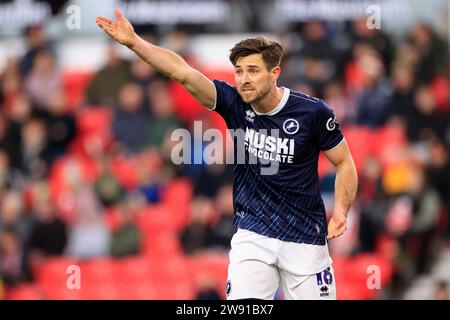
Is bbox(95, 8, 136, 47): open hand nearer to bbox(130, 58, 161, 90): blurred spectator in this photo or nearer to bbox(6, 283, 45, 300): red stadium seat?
bbox(6, 283, 45, 300): red stadium seat

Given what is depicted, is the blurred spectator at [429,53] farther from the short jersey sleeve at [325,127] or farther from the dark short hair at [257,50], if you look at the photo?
the dark short hair at [257,50]

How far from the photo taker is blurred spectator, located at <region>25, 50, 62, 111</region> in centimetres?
1745

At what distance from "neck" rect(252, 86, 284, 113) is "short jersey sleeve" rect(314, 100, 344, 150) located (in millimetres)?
312

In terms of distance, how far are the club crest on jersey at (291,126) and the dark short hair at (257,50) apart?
1.37ft

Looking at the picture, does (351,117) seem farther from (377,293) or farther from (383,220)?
(377,293)

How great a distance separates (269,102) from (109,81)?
31.3 ft

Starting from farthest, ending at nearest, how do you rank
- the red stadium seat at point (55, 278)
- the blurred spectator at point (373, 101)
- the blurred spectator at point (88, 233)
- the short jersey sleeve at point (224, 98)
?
the blurred spectator at point (373, 101)
the blurred spectator at point (88, 233)
the red stadium seat at point (55, 278)
the short jersey sleeve at point (224, 98)

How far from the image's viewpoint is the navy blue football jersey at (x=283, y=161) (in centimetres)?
773

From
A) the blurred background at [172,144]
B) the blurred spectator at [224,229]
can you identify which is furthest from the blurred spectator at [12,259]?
the blurred spectator at [224,229]

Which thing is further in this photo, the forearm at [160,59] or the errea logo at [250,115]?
the errea logo at [250,115]

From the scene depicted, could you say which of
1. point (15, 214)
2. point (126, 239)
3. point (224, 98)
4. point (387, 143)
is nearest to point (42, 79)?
point (15, 214)

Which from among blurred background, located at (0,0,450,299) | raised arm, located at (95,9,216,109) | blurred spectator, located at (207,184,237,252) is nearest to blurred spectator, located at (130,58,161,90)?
blurred background, located at (0,0,450,299)
